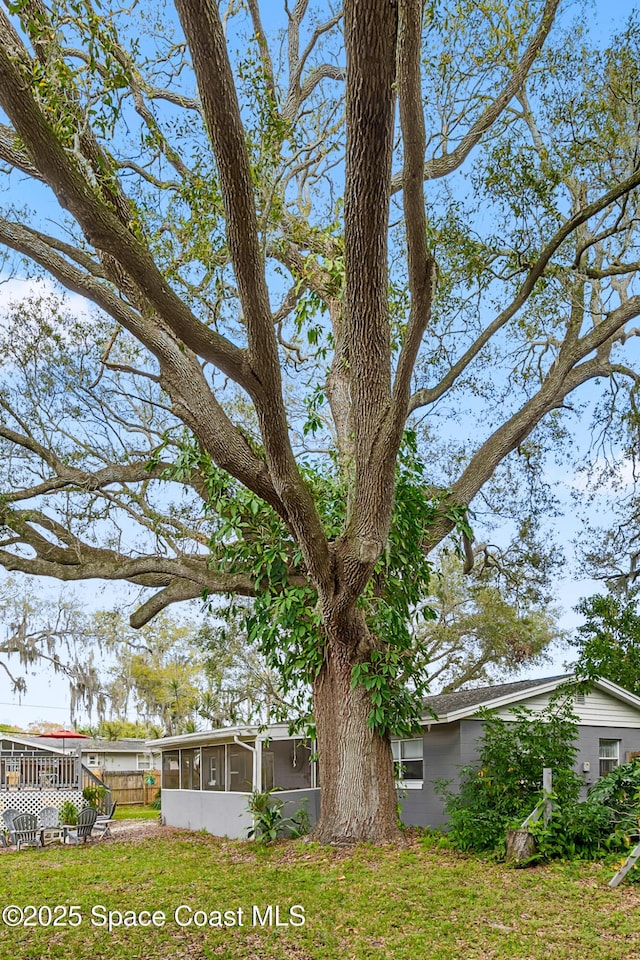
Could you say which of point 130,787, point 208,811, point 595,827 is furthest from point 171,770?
point 595,827

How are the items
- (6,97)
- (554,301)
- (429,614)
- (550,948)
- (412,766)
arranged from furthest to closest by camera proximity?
(412,766), (554,301), (429,614), (550,948), (6,97)

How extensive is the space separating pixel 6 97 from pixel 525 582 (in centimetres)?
1455

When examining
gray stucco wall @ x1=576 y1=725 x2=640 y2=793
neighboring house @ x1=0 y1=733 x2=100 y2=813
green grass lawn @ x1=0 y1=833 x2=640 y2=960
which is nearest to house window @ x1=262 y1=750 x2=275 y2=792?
green grass lawn @ x1=0 y1=833 x2=640 y2=960

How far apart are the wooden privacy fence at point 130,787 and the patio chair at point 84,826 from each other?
41.6 feet

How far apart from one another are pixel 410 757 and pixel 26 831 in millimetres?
7535

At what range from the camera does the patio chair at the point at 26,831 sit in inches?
587

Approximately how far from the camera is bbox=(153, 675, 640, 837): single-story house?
1356 centimetres

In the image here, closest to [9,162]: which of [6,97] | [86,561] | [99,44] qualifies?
[99,44]

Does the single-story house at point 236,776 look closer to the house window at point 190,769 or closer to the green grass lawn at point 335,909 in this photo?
the house window at point 190,769

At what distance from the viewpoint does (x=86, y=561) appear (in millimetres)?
11844

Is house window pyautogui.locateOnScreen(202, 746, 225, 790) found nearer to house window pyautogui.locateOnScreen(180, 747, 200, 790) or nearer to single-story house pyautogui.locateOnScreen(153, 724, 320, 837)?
single-story house pyautogui.locateOnScreen(153, 724, 320, 837)

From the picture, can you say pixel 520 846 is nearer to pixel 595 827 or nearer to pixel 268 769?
pixel 595 827

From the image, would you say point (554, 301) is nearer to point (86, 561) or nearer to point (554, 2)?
point (554, 2)

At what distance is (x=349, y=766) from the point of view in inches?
403
